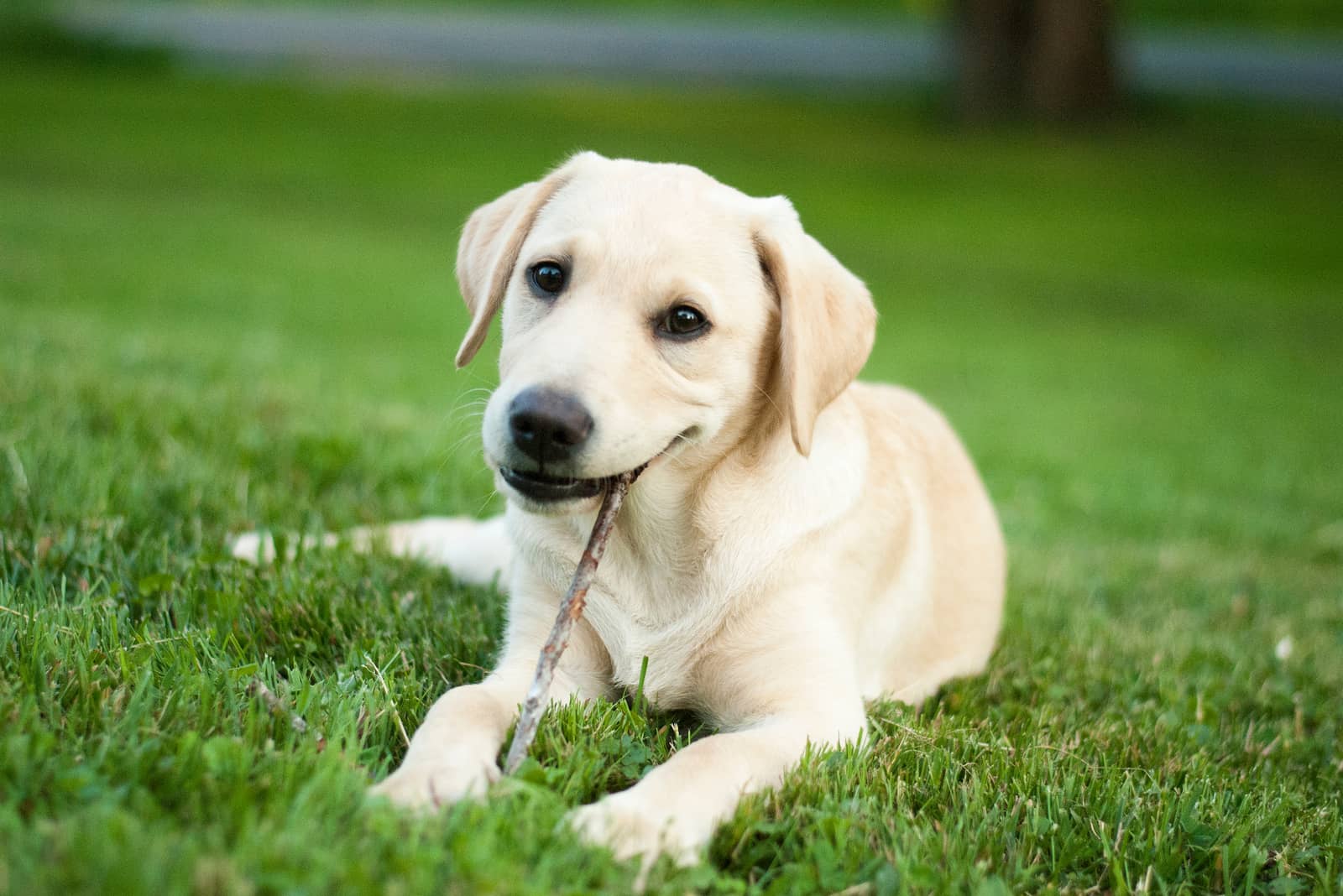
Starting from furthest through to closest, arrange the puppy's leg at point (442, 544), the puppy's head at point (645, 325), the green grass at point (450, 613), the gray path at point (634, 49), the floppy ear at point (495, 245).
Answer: the gray path at point (634, 49) → the puppy's leg at point (442, 544) → the floppy ear at point (495, 245) → the puppy's head at point (645, 325) → the green grass at point (450, 613)

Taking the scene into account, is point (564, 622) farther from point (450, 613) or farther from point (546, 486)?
point (450, 613)

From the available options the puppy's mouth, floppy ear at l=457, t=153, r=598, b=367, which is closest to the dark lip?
the puppy's mouth

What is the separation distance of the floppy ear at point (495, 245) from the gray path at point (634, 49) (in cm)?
2719

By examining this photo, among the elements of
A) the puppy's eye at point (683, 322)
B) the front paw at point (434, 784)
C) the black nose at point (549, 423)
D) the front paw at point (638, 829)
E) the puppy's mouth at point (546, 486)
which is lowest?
the front paw at point (638, 829)

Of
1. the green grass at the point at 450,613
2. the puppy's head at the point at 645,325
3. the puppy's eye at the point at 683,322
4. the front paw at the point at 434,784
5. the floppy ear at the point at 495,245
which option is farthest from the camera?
the floppy ear at the point at 495,245

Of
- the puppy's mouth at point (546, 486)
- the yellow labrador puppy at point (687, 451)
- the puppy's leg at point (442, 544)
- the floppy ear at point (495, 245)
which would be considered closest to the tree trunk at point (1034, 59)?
the puppy's leg at point (442, 544)

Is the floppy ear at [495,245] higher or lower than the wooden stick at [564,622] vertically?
higher

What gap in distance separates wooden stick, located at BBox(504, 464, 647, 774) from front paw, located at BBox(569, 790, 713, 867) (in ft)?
0.81

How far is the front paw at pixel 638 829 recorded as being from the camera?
2395 mm

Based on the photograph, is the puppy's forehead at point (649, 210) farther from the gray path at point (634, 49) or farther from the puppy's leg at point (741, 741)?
the gray path at point (634, 49)

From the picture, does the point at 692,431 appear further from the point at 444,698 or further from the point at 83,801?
the point at 83,801

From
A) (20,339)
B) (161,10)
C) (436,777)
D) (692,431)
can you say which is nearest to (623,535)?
(692,431)

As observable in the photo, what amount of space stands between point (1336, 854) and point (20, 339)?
6.61 m

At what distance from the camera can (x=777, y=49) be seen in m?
36.0
